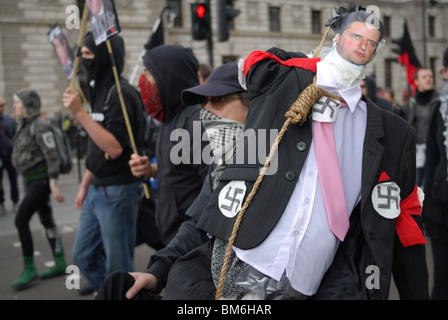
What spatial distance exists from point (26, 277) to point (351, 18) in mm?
4876

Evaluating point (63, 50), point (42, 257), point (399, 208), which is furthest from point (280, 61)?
point (42, 257)

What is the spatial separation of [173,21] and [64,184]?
18.1m

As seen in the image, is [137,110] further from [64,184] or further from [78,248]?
[64,184]

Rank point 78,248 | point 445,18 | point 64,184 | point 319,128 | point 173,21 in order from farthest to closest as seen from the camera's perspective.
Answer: point 445,18 < point 173,21 < point 64,184 < point 78,248 < point 319,128

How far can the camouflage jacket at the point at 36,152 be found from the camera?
17.7ft

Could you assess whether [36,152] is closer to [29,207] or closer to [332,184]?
[29,207]

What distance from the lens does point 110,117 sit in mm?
3818

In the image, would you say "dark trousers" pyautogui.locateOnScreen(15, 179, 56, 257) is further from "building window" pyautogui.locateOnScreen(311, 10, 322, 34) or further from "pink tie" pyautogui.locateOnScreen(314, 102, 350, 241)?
"pink tie" pyautogui.locateOnScreen(314, 102, 350, 241)

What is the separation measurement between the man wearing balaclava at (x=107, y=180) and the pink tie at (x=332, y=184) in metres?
2.59

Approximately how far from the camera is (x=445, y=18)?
135 ft

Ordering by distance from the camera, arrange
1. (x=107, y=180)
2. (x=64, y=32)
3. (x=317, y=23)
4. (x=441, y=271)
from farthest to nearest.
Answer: (x=64, y=32) < (x=107, y=180) < (x=441, y=271) < (x=317, y=23)

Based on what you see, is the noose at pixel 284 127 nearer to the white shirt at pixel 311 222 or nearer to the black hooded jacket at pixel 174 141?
the white shirt at pixel 311 222

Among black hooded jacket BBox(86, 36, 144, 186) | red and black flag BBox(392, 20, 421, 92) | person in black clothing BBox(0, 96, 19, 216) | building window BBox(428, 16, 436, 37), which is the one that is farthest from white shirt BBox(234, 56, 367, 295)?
building window BBox(428, 16, 436, 37)
